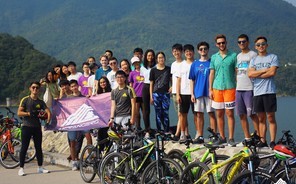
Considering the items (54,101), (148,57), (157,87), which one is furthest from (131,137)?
(54,101)

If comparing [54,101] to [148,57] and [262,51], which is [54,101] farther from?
[262,51]

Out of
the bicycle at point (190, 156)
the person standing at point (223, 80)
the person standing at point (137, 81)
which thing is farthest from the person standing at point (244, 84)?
the person standing at point (137, 81)

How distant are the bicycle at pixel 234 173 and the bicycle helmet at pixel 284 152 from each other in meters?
0.26

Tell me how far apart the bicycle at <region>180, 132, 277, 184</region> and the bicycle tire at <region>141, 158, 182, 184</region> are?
204 mm

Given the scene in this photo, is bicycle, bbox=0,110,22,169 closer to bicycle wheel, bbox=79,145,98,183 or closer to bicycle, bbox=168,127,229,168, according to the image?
bicycle wheel, bbox=79,145,98,183

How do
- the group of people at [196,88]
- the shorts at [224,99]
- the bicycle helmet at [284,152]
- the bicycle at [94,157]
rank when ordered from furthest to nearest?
the bicycle at [94,157], the shorts at [224,99], the group of people at [196,88], the bicycle helmet at [284,152]

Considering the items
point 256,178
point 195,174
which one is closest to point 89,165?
point 195,174

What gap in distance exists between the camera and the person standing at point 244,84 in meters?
7.23

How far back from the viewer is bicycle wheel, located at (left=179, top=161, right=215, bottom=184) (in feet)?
18.1

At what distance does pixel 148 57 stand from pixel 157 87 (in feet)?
2.41

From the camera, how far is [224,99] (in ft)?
24.6

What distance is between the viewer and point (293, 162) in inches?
200

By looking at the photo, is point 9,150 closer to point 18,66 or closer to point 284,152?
point 284,152

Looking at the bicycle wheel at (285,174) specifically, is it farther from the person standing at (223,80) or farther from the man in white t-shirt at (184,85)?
the man in white t-shirt at (184,85)
